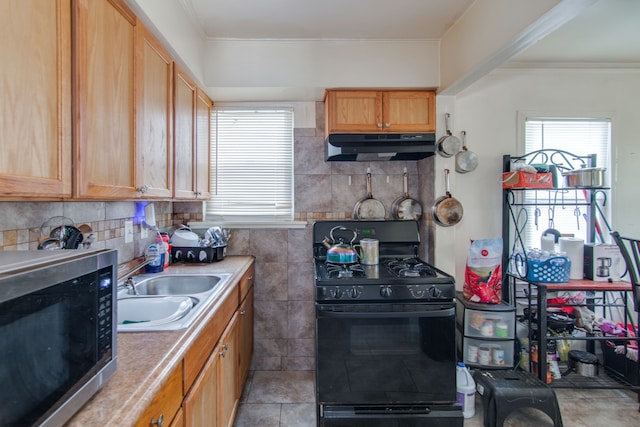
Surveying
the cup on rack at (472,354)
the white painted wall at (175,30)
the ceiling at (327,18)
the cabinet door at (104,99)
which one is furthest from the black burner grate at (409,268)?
the white painted wall at (175,30)

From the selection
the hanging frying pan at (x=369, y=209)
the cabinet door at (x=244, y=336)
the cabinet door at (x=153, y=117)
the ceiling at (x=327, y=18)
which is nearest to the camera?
the cabinet door at (x=153, y=117)

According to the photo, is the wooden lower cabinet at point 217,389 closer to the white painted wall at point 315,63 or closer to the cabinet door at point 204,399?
the cabinet door at point 204,399

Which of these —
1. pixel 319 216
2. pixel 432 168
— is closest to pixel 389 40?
pixel 432 168

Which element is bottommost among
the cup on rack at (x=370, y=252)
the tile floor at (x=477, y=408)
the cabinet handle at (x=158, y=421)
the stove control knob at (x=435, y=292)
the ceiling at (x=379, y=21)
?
the tile floor at (x=477, y=408)

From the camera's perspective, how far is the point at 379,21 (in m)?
2.03

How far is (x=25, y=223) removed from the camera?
1.16m

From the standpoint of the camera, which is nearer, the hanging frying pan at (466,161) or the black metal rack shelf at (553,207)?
the black metal rack shelf at (553,207)

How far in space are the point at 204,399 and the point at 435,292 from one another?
4.21ft

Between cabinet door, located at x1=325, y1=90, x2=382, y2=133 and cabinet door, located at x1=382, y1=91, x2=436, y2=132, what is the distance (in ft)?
0.19

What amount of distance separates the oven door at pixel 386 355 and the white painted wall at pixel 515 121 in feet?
3.04

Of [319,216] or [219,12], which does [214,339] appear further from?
[219,12]

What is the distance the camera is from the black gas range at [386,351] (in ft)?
5.81

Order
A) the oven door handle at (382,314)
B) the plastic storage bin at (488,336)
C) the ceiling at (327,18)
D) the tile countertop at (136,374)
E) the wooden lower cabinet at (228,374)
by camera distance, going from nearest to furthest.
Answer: the tile countertop at (136,374), the wooden lower cabinet at (228,374), the oven door handle at (382,314), the ceiling at (327,18), the plastic storage bin at (488,336)

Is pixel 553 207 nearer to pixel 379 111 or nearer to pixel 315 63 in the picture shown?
pixel 379 111
